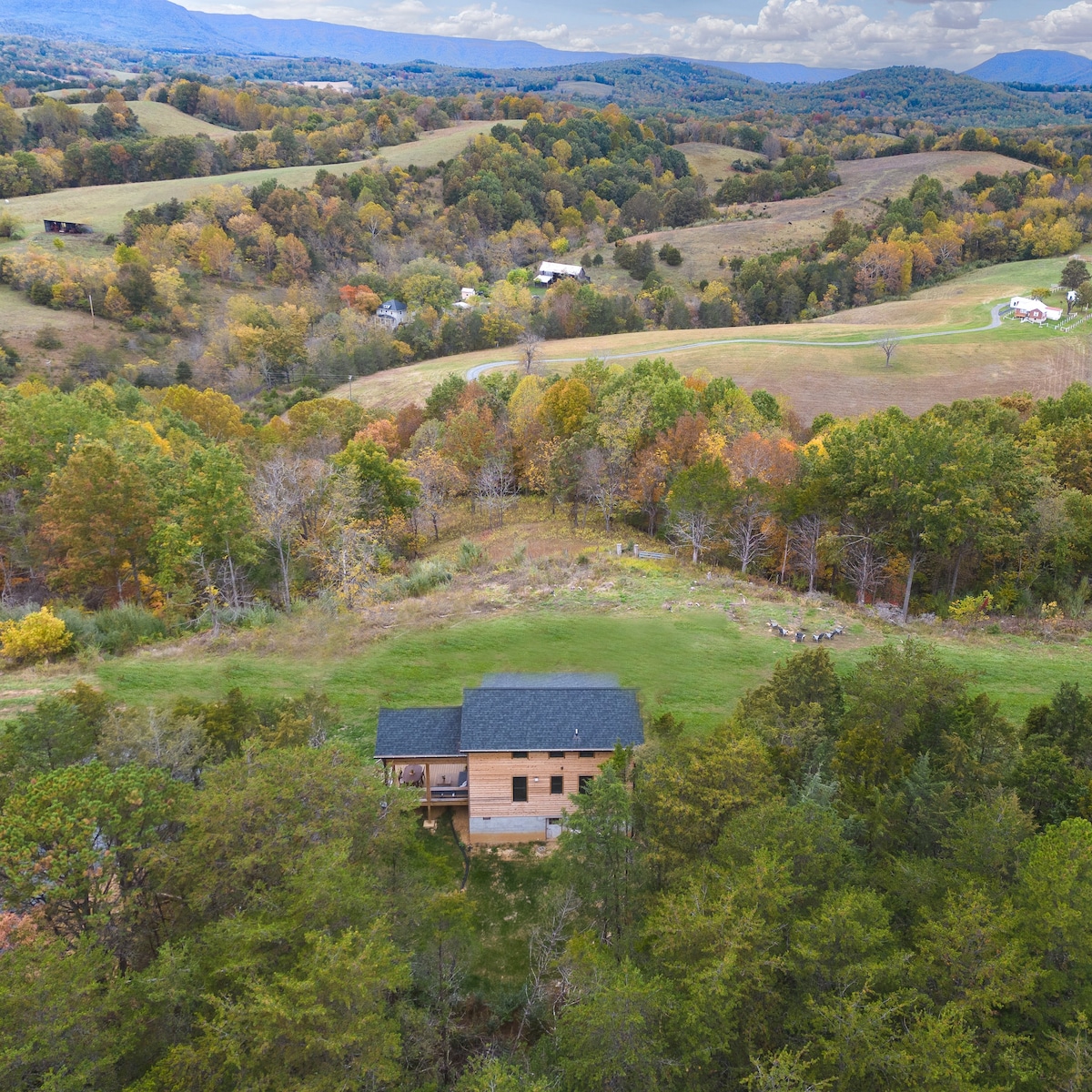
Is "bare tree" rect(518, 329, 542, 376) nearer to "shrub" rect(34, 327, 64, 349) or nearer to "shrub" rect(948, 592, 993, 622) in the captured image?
"shrub" rect(948, 592, 993, 622)

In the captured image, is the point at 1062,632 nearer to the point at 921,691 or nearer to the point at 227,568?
the point at 921,691

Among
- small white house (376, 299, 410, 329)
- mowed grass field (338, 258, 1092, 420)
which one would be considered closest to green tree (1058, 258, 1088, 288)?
mowed grass field (338, 258, 1092, 420)

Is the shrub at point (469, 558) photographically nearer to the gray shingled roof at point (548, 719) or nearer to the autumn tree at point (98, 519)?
the autumn tree at point (98, 519)

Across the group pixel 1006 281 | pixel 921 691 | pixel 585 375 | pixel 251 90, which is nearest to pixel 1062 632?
pixel 921 691

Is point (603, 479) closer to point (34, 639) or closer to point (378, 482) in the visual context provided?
point (378, 482)

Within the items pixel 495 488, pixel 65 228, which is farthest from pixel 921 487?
pixel 65 228

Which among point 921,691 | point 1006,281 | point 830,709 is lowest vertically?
point 830,709
